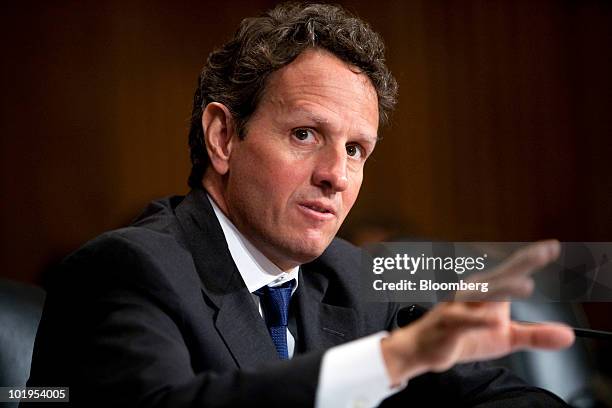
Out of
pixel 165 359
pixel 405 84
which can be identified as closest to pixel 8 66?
pixel 405 84

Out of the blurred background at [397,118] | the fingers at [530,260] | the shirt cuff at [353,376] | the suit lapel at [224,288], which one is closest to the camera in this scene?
the fingers at [530,260]

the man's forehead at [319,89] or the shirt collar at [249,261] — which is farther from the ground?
the man's forehead at [319,89]

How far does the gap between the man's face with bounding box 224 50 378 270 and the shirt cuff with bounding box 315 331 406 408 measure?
47 centimetres

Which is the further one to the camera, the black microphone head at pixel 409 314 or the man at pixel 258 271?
the black microphone head at pixel 409 314

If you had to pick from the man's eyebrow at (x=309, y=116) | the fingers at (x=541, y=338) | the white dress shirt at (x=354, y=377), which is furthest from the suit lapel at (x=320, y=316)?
the fingers at (x=541, y=338)

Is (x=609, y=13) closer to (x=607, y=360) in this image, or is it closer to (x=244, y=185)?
(x=607, y=360)

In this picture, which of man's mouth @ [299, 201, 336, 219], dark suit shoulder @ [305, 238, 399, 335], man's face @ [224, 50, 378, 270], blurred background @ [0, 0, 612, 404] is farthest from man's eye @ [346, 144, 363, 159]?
blurred background @ [0, 0, 612, 404]

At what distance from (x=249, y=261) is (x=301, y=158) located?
0.23 metres

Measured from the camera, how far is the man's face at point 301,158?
147 cm

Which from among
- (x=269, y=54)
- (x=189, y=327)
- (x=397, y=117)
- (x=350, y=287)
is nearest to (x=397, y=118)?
(x=397, y=117)

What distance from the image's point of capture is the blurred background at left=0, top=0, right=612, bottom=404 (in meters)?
3.15

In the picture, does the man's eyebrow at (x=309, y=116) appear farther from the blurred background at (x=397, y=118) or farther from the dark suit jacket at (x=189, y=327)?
the blurred background at (x=397, y=118)

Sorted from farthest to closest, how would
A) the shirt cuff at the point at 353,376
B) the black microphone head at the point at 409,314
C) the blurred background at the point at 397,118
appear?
the blurred background at the point at 397,118 < the black microphone head at the point at 409,314 < the shirt cuff at the point at 353,376

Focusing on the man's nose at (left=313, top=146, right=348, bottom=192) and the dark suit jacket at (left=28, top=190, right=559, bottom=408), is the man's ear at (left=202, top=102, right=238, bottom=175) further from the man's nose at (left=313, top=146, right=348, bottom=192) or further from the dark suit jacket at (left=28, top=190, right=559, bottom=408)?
the man's nose at (left=313, top=146, right=348, bottom=192)
